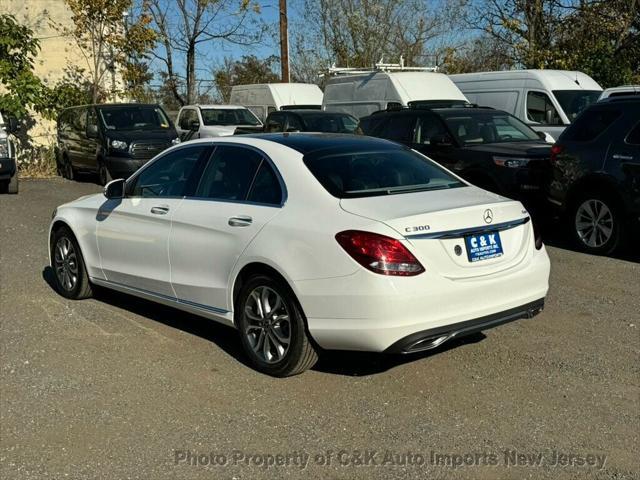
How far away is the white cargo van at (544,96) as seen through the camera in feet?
48.5

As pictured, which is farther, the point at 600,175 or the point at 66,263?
the point at 600,175

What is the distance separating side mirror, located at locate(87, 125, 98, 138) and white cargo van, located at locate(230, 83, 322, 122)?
19.2ft

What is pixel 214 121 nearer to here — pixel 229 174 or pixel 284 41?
pixel 284 41

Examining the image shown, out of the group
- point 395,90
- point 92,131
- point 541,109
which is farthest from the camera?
point 92,131

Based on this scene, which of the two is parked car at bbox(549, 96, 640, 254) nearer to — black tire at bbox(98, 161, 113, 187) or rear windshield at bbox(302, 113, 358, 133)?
rear windshield at bbox(302, 113, 358, 133)

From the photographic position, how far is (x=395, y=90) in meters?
16.3

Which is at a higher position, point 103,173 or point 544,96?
point 544,96

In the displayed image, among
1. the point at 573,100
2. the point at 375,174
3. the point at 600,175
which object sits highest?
the point at 573,100

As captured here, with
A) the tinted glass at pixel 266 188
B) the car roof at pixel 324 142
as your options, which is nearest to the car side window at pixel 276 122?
the car roof at pixel 324 142

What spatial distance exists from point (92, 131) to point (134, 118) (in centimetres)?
91

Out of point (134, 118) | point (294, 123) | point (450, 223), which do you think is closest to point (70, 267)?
point (450, 223)

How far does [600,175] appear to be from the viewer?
8.83 meters

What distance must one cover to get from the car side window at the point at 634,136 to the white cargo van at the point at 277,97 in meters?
13.4

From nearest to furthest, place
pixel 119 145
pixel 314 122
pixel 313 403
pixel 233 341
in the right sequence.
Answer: pixel 313 403
pixel 233 341
pixel 314 122
pixel 119 145
